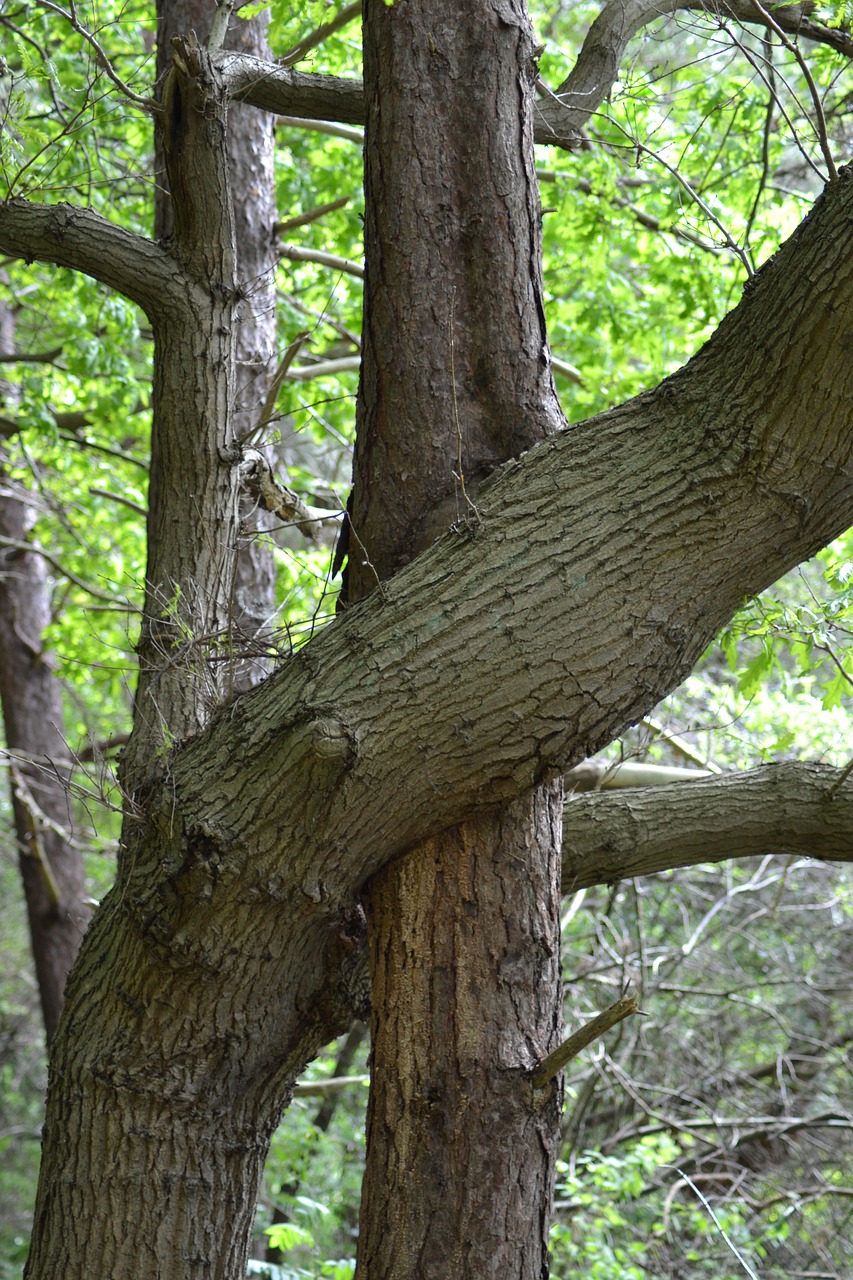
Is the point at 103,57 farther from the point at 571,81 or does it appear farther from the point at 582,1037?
the point at 582,1037

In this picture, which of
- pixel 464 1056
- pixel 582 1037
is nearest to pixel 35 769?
pixel 464 1056

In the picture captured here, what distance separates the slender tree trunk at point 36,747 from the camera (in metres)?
7.40

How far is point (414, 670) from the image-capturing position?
7.46 ft

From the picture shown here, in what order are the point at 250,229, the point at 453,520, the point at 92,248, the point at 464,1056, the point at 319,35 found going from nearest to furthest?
1. the point at 464,1056
2. the point at 453,520
3. the point at 92,248
4. the point at 319,35
5. the point at 250,229

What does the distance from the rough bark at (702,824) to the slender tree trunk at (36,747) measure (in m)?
4.70

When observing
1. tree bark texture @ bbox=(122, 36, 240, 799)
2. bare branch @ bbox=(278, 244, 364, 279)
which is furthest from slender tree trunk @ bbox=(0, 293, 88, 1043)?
tree bark texture @ bbox=(122, 36, 240, 799)

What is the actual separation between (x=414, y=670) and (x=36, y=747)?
6441 millimetres

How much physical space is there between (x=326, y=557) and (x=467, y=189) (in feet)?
14.2

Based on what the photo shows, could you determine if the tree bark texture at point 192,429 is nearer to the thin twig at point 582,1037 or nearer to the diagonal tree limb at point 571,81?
the diagonal tree limb at point 571,81

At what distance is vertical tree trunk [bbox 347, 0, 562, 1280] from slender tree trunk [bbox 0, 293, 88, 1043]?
4.93 m

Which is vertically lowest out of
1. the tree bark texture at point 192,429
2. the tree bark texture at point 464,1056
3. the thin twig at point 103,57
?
the tree bark texture at point 464,1056

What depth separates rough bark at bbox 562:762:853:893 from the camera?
313 centimetres

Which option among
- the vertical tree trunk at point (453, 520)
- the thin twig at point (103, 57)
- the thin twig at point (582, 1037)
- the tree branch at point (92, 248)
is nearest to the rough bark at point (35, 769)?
the tree branch at point (92, 248)

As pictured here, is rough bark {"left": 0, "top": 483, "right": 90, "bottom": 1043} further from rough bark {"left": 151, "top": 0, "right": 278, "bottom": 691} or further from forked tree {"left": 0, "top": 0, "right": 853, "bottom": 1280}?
forked tree {"left": 0, "top": 0, "right": 853, "bottom": 1280}
